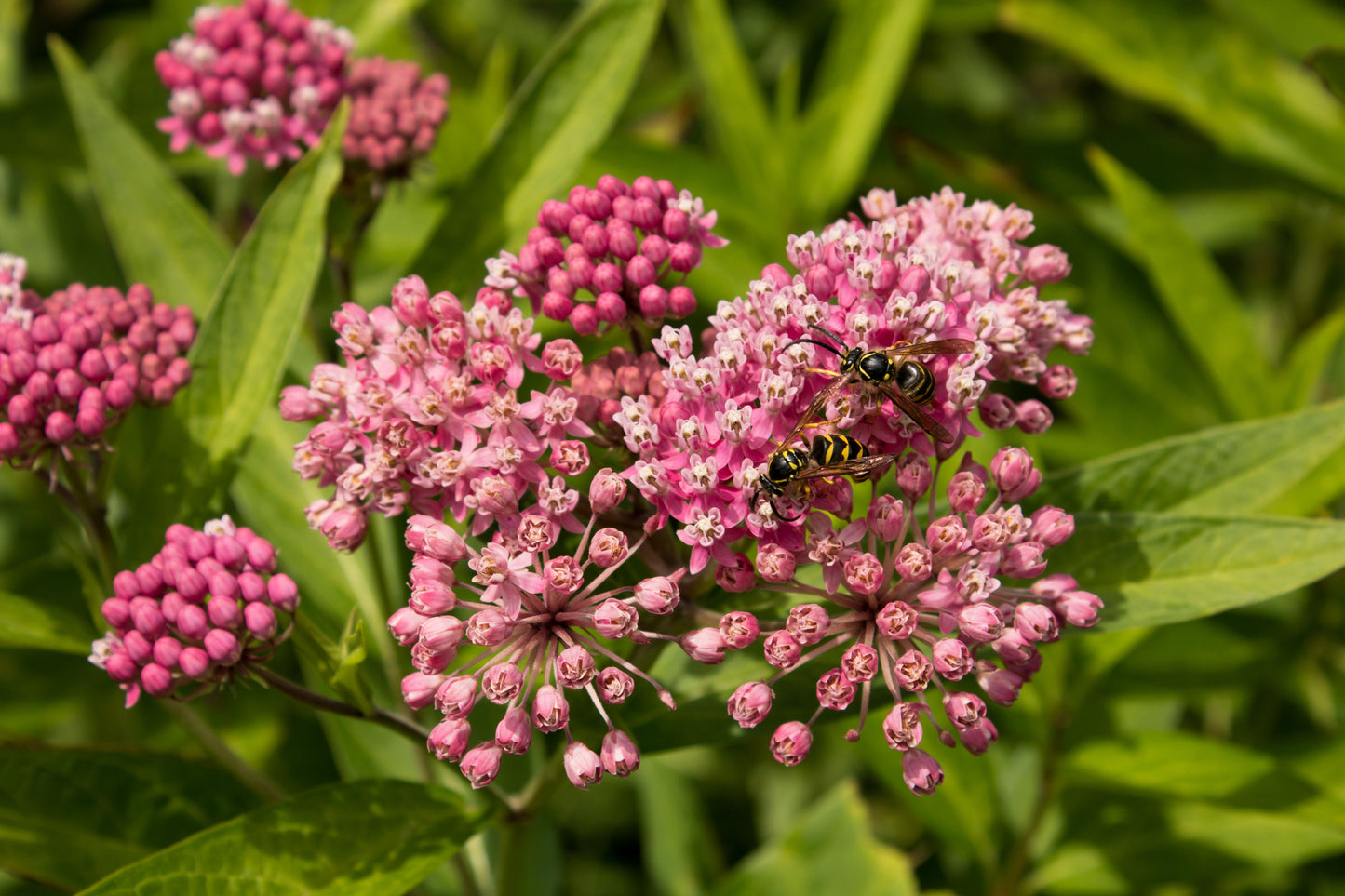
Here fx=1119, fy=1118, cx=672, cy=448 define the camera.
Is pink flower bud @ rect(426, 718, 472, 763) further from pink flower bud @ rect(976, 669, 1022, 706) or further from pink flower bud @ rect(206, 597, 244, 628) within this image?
pink flower bud @ rect(976, 669, 1022, 706)

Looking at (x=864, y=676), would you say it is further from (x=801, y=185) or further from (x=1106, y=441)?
(x=801, y=185)

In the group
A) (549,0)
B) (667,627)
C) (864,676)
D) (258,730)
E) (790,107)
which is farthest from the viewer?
(549,0)

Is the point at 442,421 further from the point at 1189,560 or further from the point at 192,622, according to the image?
the point at 1189,560

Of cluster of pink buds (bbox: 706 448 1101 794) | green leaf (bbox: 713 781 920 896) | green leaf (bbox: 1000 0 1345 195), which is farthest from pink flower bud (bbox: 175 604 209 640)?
green leaf (bbox: 1000 0 1345 195)

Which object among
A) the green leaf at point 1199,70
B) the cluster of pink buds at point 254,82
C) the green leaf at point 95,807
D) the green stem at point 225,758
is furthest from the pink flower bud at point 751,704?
the green leaf at point 1199,70

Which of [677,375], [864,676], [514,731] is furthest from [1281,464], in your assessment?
[514,731]

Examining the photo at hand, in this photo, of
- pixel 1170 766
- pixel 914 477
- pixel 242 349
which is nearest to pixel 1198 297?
pixel 1170 766

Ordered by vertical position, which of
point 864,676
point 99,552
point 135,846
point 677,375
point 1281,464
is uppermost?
point 1281,464
